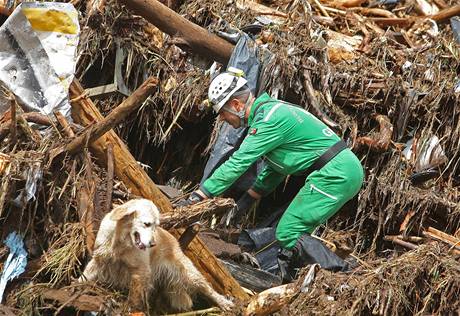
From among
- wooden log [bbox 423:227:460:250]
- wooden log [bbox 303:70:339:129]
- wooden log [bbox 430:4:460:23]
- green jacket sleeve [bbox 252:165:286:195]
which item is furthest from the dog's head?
wooden log [bbox 430:4:460:23]

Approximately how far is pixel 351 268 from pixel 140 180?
6.74 feet

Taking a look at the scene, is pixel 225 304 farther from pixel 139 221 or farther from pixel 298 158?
pixel 298 158

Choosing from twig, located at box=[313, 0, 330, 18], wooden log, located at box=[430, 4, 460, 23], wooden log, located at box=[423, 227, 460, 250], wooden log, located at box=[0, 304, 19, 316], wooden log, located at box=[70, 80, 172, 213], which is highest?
wooden log, located at box=[430, 4, 460, 23]

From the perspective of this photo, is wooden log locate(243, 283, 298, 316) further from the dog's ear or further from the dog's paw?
the dog's ear

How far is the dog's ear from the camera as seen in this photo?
670 centimetres

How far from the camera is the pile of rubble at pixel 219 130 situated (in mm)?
7484

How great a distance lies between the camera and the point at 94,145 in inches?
300

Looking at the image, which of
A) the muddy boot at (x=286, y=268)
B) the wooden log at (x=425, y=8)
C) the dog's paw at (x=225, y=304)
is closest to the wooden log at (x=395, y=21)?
the wooden log at (x=425, y=8)

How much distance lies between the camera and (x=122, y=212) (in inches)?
265

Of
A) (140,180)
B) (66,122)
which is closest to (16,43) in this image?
(66,122)

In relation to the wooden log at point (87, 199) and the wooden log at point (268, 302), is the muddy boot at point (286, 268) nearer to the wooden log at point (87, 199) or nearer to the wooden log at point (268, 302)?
the wooden log at point (268, 302)

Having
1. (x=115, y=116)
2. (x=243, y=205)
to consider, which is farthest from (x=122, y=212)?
(x=243, y=205)

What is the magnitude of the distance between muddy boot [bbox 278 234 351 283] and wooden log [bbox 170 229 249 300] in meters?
0.85

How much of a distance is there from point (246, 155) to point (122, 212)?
1630 mm
